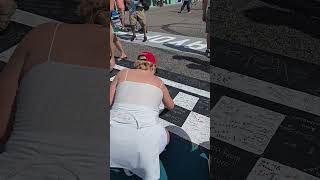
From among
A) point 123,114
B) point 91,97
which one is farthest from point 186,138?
point 91,97

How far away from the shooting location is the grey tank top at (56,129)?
1.67 metres

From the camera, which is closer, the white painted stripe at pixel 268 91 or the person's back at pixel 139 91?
the person's back at pixel 139 91

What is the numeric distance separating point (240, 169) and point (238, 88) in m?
1.24

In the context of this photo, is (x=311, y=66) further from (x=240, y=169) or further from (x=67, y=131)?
(x=67, y=131)

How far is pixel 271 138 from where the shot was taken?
10.4 ft

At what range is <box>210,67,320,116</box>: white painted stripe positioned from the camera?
12.0ft

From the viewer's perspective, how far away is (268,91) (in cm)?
389

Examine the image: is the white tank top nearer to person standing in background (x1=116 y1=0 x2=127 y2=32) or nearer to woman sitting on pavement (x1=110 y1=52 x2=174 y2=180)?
woman sitting on pavement (x1=110 y1=52 x2=174 y2=180)

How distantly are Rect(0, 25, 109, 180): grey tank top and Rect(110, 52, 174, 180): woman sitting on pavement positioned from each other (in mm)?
488

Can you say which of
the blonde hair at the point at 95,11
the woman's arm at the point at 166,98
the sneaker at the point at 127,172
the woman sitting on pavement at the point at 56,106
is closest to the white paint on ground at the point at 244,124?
the woman's arm at the point at 166,98

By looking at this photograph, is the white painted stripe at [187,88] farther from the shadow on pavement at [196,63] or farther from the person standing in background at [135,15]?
the person standing in background at [135,15]

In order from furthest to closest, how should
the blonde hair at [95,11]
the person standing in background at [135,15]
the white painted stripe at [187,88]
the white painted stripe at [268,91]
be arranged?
the person standing in background at [135,15], the white painted stripe at [187,88], the white painted stripe at [268,91], the blonde hair at [95,11]

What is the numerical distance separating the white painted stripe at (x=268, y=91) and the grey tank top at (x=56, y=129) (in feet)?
7.81

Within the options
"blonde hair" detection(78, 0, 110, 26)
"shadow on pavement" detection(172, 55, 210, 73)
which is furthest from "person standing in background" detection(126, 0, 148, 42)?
"blonde hair" detection(78, 0, 110, 26)
